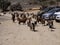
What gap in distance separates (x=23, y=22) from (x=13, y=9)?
3559 centimetres

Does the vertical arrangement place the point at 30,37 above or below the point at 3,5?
above

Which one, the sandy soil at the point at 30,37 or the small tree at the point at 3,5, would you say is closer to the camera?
the sandy soil at the point at 30,37

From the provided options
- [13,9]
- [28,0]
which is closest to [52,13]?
[13,9]

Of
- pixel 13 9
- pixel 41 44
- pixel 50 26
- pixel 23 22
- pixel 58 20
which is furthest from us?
pixel 13 9

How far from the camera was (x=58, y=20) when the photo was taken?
22.7m

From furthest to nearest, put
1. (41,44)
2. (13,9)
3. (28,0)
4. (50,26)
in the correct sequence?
(28,0)
(13,9)
(50,26)
(41,44)

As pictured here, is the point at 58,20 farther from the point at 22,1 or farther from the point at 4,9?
the point at 22,1

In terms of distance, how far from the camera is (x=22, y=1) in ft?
245

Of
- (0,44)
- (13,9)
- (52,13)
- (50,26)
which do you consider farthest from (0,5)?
(0,44)

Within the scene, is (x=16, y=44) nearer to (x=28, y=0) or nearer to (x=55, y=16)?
(x=55, y=16)

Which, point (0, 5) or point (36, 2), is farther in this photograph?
point (36, 2)

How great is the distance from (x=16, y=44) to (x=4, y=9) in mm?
48220

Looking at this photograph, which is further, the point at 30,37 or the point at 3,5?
the point at 3,5

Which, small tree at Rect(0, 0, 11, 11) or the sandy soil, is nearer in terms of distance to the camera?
the sandy soil
